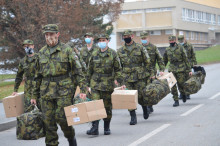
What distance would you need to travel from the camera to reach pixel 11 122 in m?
11.3

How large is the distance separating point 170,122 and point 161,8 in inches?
2115

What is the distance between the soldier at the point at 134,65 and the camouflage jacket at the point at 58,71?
3518 mm

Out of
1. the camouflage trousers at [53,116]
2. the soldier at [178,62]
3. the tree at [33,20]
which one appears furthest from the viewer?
the tree at [33,20]

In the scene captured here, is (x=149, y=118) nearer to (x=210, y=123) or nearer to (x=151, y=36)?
(x=210, y=123)

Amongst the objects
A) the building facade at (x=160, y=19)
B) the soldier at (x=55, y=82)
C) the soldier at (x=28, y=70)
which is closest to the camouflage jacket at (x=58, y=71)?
the soldier at (x=55, y=82)

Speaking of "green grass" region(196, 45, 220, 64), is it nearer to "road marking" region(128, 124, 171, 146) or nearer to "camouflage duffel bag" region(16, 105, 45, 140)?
"road marking" region(128, 124, 171, 146)

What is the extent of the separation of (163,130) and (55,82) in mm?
3285

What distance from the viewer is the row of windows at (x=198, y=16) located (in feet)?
215

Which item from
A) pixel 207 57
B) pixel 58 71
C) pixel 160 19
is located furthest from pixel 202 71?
pixel 160 19

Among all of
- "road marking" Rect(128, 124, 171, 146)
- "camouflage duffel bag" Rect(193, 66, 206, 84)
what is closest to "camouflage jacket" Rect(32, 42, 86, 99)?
"road marking" Rect(128, 124, 171, 146)

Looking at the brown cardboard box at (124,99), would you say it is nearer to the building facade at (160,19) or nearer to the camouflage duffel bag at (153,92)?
the camouflage duffel bag at (153,92)

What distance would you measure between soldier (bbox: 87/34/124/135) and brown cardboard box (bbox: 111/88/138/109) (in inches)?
8.7

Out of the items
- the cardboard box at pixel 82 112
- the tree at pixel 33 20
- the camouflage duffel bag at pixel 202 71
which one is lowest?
the cardboard box at pixel 82 112

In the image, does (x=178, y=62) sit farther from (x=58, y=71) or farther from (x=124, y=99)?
(x=58, y=71)
